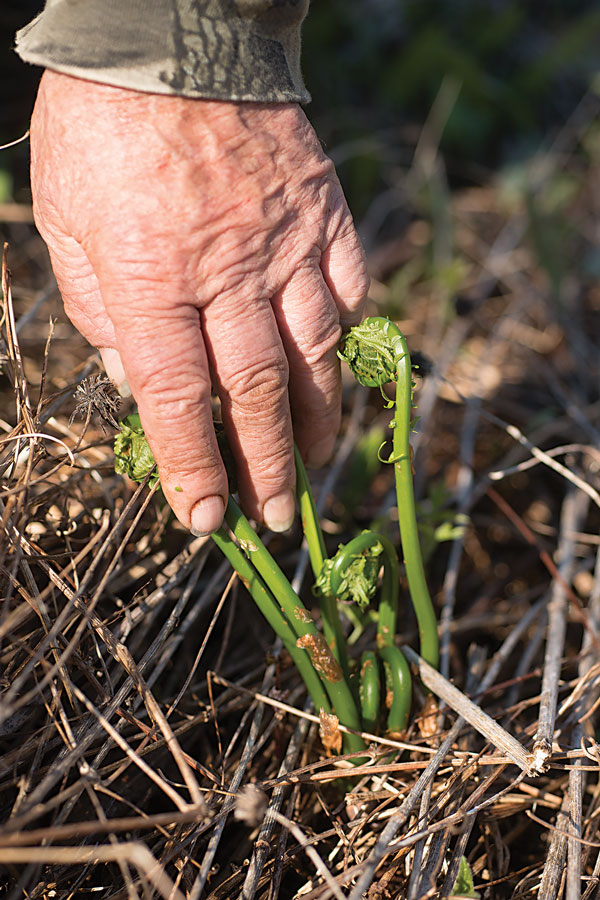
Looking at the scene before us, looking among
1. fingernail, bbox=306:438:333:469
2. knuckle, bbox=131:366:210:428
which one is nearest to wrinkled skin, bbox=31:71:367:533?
knuckle, bbox=131:366:210:428

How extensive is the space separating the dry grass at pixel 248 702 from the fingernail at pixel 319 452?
0.43 meters

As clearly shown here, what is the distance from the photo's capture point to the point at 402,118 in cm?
523

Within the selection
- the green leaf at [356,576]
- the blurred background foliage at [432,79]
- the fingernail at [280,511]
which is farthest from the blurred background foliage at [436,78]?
the green leaf at [356,576]

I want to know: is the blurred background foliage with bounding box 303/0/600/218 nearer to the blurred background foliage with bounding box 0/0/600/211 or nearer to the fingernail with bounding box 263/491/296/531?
the blurred background foliage with bounding box 0/0/600/211

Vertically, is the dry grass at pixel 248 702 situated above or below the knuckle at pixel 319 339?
below

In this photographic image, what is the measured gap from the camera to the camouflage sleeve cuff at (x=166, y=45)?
1.34m

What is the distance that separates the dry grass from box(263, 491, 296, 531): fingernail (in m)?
0.32

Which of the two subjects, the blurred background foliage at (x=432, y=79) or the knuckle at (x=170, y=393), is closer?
the knuckle at (x=170, y=393)

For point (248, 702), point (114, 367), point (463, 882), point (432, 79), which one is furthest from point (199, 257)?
point (432, 79)

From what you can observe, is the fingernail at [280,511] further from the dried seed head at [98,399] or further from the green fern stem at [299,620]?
the dried seed head at [98,399]

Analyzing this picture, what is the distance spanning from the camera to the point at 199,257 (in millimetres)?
1404

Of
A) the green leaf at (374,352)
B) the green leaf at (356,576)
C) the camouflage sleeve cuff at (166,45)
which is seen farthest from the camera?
the green leaf at (356,576)

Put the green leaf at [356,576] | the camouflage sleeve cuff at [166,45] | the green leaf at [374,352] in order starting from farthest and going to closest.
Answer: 1. the green leaf at [356,576]
2. the green leaf at [374,352]
3. the camouflage sleeve cuff at [166,45]

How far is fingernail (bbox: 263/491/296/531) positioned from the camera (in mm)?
1676
